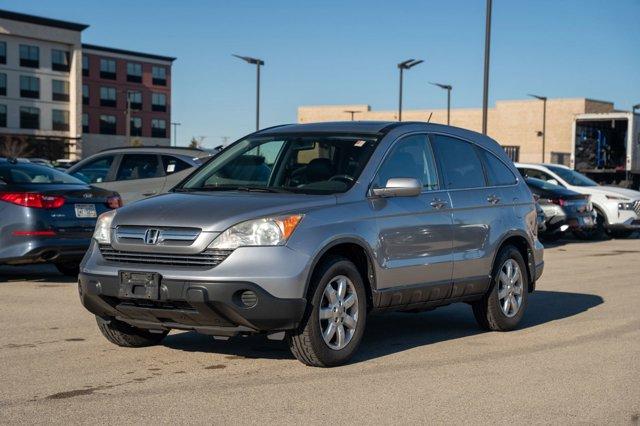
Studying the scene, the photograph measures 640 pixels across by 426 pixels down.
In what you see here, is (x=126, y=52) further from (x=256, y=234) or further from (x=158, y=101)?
(x=256, y=234)

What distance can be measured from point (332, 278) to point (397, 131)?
1.66 meters

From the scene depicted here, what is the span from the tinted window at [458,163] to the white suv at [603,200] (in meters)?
14.8

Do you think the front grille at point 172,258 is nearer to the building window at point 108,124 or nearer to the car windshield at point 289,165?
the car windshield at point 289,165

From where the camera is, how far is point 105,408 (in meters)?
5.86

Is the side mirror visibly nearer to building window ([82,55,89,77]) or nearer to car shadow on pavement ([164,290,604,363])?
car shadow on pavement ([164,290,604,363])

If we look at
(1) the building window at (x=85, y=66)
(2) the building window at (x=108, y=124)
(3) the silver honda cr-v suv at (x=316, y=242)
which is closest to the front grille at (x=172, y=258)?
(3) the silver honda cr-v suv at (x=316, y=242)

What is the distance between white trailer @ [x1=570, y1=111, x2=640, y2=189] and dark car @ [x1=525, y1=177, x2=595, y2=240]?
42.1 ft

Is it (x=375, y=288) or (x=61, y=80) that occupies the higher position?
(x=61, y=80)

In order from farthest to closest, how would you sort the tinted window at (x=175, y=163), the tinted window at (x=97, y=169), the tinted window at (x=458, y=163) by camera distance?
1. the tinted window at (x=97, y=169)
2. the tinted window at (x=175, y=163)
3. the tinted window at (x=458, y=163)

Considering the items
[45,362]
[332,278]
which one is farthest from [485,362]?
[45,362]

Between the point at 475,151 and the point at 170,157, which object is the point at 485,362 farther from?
the point at 170,157

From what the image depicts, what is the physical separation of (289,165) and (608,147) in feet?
96.0

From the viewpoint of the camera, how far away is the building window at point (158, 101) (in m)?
97.1

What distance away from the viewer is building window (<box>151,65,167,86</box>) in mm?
96625
